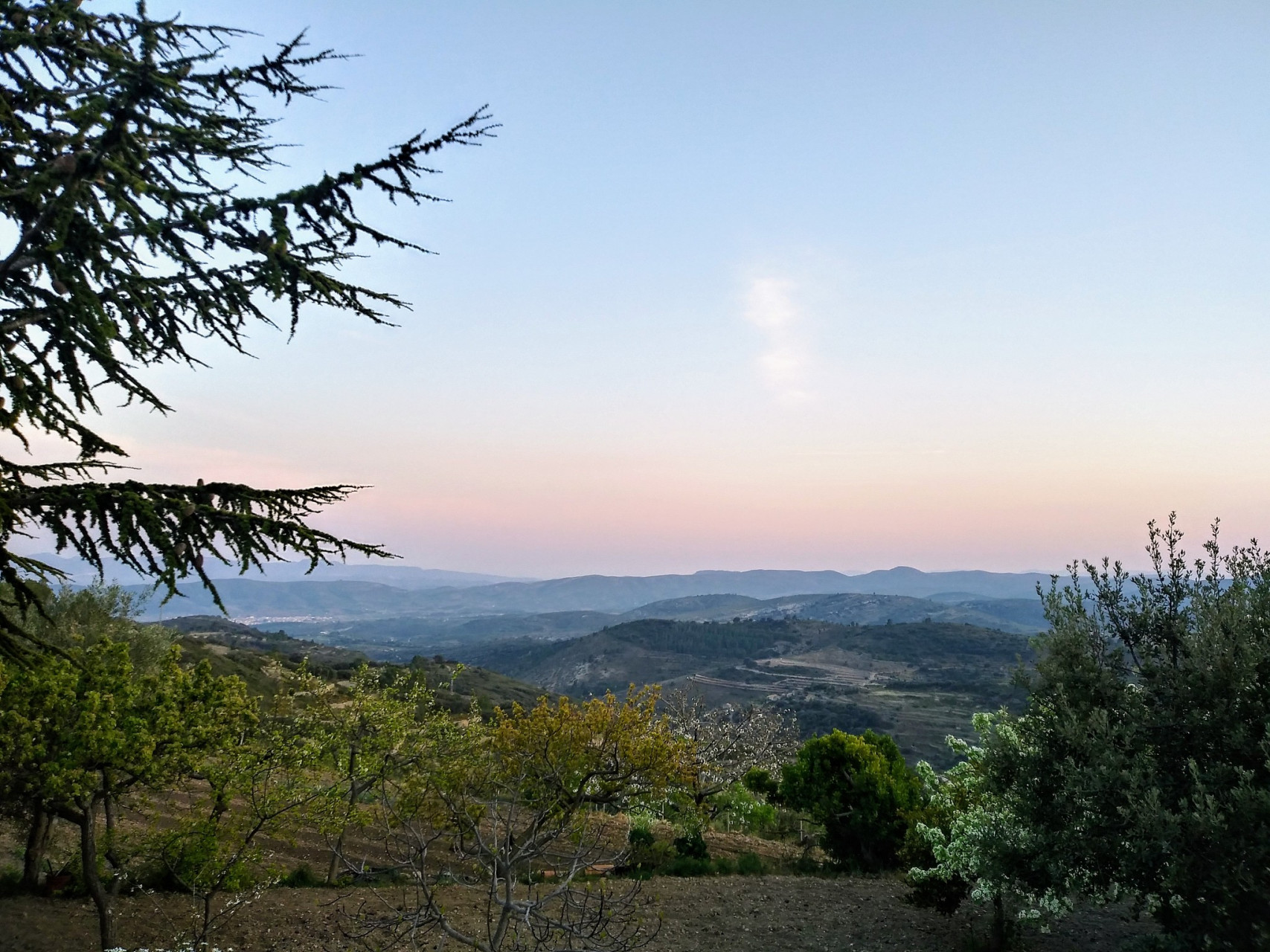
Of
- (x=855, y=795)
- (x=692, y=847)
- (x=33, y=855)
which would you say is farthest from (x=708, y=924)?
(x=33, y=855)

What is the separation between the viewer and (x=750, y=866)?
63.8 feet

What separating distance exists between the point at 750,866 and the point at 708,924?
20.7 ft

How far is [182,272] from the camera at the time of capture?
5.79m

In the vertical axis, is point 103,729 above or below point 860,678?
above

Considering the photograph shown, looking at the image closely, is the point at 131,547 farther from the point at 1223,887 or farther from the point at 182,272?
the point at 1223,887

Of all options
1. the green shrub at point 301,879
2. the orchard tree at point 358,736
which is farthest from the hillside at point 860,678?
the green shrub at point 301,879

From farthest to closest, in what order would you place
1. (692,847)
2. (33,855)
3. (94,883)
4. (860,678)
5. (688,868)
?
(860,678)
(692,847)
(688,868)
(33,855)
(94,883)

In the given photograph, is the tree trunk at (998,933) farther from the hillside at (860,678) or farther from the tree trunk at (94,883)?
the hillside at (860,678)

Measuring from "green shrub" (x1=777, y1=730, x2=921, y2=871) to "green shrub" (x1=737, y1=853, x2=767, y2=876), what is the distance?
7.34 ft

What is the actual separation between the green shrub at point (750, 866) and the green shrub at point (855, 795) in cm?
224

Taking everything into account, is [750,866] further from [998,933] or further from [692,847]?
[998,933]

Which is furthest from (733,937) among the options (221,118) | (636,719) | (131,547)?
(221,118)

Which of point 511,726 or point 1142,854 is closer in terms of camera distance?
point 1142,854

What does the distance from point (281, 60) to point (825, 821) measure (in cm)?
2238
